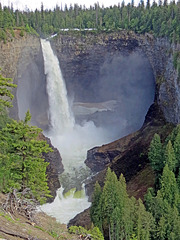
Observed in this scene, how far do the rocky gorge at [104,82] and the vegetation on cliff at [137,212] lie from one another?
743 centimetres

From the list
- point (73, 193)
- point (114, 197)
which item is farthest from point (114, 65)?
point (114, 197)

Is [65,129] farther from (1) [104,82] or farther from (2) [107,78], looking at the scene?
(2) [107,78]

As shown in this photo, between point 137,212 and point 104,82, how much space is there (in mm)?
43107

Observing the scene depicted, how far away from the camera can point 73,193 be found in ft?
149

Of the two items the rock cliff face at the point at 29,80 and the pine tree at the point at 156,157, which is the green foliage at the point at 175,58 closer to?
the pine tree at the point at 156,157

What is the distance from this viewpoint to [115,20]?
73.1 metres

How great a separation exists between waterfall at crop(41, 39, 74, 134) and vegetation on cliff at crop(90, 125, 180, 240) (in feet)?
116

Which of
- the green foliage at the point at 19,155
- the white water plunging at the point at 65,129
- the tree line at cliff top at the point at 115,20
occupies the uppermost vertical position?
Result: the tree line at cliff top at the point at 115,20

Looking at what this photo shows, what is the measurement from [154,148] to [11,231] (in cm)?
2642

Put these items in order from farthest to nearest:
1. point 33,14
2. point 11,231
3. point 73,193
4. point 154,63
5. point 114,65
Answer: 1. point 33,14
2. point 114,65
3. point 154,63
4. point 73,193
5. point 11,231

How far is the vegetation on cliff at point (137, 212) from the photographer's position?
94.5 ft

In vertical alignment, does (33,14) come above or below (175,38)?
above

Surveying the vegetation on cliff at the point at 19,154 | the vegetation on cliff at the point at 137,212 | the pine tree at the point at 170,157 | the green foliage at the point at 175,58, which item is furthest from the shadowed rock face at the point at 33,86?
the vegetation on cliff at the point at 19,154

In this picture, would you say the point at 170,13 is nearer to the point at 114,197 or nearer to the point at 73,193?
the point at 73,193
